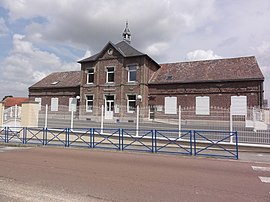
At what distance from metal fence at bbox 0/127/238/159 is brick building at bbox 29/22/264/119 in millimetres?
7905

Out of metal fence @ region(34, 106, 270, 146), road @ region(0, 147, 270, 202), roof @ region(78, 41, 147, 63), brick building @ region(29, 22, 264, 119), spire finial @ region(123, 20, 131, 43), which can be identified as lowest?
road @ region(0, 147, 270, 202)

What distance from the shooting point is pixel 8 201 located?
4.20 meters

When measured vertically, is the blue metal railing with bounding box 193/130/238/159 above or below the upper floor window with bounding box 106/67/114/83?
below

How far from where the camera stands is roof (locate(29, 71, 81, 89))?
2869cm

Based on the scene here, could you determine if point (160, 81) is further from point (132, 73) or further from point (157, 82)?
point (132, 73)

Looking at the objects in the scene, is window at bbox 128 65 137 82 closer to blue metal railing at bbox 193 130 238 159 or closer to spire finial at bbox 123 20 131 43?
spire finial at bbox 123 20 131 43

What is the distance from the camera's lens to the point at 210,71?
22.7 metres

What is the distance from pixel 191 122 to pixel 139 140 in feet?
8.14

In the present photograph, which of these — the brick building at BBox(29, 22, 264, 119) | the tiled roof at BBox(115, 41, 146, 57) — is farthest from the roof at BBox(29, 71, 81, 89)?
the tiled roof at BBox(115, 41, 146, 57)

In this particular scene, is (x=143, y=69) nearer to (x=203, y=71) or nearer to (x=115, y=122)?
(x=203, y=71)

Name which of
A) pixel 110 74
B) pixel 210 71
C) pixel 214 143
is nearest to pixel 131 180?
pixel 214 143

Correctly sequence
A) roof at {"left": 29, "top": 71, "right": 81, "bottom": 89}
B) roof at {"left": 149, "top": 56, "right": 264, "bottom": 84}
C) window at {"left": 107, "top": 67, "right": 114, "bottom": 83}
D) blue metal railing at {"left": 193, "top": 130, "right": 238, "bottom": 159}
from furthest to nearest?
roof at {"left": 29, "top": 71, "right": 81, "bottom": 89}, window at {"left": 107, "top": 67, "right": 114, "bottom": 83}, roof at {"left": 149, "top": 56, "right": 264, "bottom": 84}, blue metal railing at {"left": 193, "top": 130, "right": 238, "bottom": 159}

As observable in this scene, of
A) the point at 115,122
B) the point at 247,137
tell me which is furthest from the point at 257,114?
the point at 115,122

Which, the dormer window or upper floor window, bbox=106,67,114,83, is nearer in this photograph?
upper floor window, bbox=106,67,114,83
